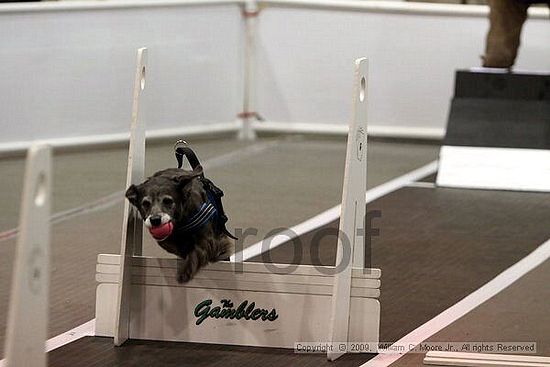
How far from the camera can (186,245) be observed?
4531mm

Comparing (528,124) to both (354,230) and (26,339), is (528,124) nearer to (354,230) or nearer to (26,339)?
(354,230)

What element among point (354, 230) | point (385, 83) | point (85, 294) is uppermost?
point (385, 83)

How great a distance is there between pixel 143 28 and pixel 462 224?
336 cm

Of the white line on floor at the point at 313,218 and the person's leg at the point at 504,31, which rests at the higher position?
the person's leg at the point at 504,31

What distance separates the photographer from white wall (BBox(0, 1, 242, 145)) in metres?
8.88

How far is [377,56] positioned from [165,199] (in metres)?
5.83

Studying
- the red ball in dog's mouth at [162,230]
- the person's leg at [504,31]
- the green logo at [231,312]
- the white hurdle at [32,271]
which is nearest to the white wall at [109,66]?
the person's leg at [504,31]

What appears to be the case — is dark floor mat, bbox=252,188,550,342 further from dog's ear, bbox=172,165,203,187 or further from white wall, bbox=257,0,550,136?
white wall, bbox=257,0,550,136

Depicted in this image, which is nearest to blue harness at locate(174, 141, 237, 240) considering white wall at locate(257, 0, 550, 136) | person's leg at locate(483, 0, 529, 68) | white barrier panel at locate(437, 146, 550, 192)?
white barrier panel at locate(437, 146, 550, 192)

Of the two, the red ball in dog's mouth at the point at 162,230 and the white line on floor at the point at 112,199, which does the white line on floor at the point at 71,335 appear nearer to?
the red ball in dog's mouth at the point at 162,230

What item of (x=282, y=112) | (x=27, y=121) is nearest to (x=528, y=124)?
(x=282, y=112)

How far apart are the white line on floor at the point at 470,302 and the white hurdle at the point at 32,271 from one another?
1.60 m

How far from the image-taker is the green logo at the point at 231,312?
4707 millimetres

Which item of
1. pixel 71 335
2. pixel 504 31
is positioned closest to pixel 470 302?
pixel 71 335
